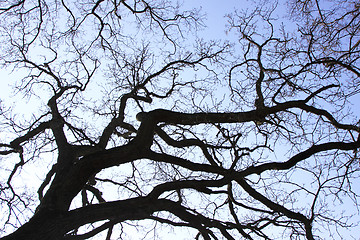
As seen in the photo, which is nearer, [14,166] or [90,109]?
[14,166]

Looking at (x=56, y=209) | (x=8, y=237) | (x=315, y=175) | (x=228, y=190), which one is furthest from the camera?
(x=228, y=190)

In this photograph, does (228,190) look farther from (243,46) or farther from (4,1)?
(4,1)

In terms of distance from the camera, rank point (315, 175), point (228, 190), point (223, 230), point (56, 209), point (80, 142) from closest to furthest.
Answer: point (56, 209) < point (223, 230) < point (315, 175) < point (228, 190) < point (80, 142)

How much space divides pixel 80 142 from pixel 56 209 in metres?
2.93

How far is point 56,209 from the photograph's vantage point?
416 centimetres

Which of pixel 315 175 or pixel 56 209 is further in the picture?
pixel 315 175

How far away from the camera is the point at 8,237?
12.3 ft

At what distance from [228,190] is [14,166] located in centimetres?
469

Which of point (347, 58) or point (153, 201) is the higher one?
point (347, 58)

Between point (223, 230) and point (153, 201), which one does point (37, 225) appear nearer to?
point (153, 201)

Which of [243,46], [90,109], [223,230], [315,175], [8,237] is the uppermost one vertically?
[243,46]

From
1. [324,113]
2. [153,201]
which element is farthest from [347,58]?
[153,201]

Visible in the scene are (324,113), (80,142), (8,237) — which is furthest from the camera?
(80,142)

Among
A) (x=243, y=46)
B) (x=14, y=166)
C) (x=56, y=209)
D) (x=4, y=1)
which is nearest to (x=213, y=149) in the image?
(x=243, y=46)
